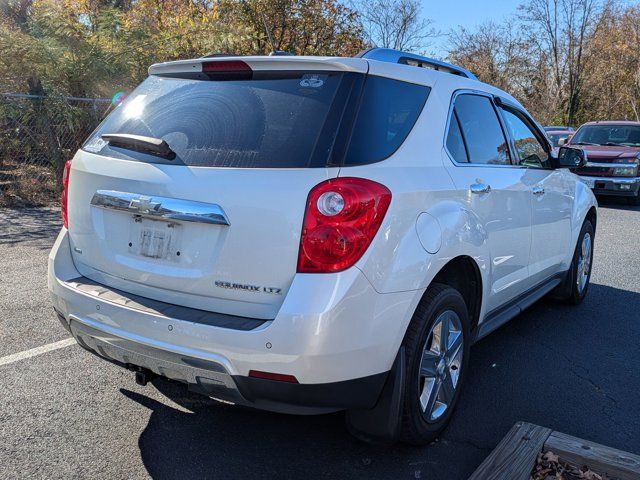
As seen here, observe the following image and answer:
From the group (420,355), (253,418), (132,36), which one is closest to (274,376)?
(420,355)

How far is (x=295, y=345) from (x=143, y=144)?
1.23 meters

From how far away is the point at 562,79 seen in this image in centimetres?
3847

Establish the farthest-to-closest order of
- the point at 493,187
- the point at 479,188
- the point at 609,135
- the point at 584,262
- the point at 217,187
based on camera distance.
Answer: the point at 609,135, the point at 584,262, the point at 493,187, the point at 479,188, the point at 217,187

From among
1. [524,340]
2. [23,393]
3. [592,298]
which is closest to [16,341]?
[23,393]

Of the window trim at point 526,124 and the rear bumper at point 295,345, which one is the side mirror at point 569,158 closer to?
the window trim at point 526,124

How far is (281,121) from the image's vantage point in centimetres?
271

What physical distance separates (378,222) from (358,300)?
339mm

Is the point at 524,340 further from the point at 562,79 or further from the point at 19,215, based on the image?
the point at 562,79

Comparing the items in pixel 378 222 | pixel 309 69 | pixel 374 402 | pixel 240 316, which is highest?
pixel 309 69

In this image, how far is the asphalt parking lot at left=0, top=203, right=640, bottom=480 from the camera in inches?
114

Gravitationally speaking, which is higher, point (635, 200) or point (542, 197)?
point (542, 197)

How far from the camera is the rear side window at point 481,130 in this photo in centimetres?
361

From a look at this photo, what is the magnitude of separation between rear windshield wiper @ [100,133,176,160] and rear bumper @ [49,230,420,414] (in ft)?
2.31

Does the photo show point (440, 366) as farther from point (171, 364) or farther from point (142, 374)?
point (142, 374)
